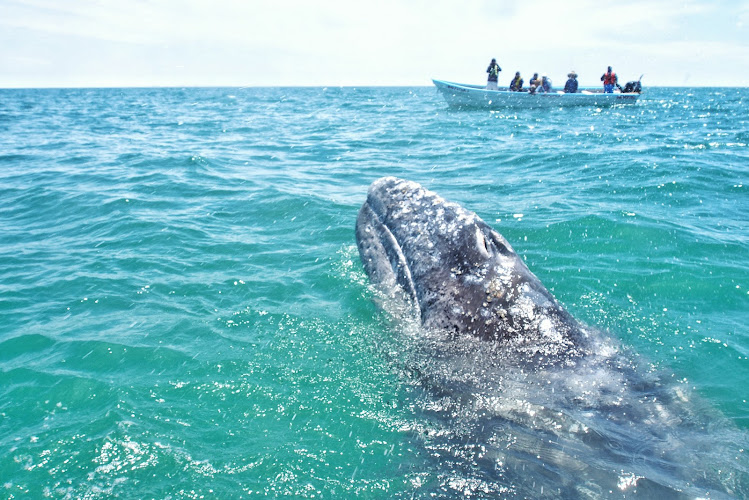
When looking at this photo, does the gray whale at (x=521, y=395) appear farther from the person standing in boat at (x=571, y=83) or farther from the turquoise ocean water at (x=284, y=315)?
the person standing in boat at (x=571, y=83)

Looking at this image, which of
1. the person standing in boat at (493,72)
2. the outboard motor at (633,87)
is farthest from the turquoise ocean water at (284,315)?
the outboard motor at (633,87)

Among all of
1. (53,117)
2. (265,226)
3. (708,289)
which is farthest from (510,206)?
(53,117)

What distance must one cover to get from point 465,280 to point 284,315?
2.63m

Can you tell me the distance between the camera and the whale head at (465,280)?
481 centimetres

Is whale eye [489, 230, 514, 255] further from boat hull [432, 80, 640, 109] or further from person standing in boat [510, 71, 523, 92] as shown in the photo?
person standing in boat [510, 71, 523, 92]

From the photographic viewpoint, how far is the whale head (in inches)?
189

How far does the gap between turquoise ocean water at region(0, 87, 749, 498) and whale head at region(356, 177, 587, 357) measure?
596 mm

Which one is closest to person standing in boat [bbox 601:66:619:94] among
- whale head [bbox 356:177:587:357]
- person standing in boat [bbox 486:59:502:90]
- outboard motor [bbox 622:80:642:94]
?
outboard motor [bbox 622:80:642:94]

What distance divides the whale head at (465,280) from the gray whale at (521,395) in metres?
0.01

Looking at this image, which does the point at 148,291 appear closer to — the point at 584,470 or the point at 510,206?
the point at 584,470

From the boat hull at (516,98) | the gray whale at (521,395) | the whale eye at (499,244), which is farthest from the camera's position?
the boat hull at (516,98)

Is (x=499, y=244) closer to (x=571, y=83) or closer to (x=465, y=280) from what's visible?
(x=465, y=280)

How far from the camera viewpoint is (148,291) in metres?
7.43

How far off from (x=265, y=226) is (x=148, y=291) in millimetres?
3269
